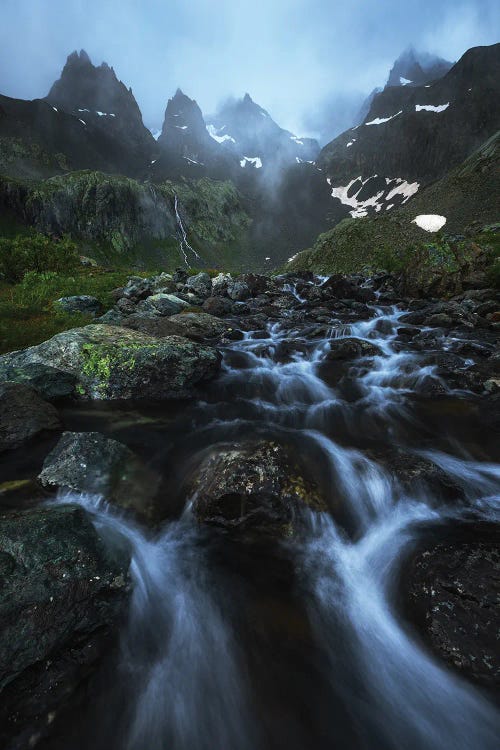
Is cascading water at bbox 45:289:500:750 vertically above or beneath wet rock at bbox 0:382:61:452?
beneath

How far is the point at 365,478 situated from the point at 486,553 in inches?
86.1

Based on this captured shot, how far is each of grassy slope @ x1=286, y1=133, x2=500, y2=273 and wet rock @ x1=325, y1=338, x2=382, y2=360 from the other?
1102 inches

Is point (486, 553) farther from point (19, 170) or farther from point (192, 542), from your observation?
point (19, 170)

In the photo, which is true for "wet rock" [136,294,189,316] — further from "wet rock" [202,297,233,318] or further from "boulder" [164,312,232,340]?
"boulder" [164,312,232,340]

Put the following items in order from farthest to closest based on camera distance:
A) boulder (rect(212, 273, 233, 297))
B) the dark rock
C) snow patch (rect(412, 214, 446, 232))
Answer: snow patch (rect(412, 214, 446, 232)) < the dark rock < boulder (rect(212, 273, 233, 297))

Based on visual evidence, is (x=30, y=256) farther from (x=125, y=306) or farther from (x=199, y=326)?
(x=199, y=326)

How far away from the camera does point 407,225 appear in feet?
180

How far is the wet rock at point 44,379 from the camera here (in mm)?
8453

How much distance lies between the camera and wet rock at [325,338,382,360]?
44.0 ft

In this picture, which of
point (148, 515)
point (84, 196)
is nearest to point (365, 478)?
point (148, 515)

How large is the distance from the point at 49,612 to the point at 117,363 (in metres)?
6.92

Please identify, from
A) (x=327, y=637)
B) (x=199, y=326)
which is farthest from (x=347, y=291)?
(x=327, y=637)

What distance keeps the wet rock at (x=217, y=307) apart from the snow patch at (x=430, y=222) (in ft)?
157

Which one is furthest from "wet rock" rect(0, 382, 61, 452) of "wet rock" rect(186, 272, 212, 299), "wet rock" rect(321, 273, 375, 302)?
"wet rock" rect(321, 273, 375, 302)
